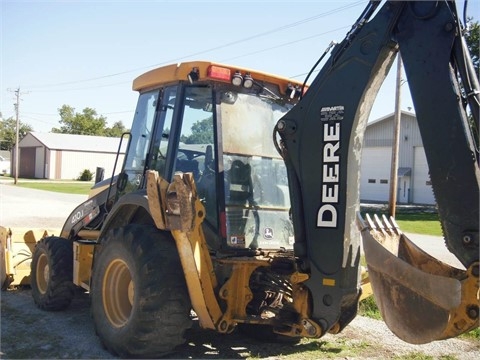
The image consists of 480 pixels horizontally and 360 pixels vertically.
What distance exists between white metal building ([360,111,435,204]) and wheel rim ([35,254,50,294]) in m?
29.2

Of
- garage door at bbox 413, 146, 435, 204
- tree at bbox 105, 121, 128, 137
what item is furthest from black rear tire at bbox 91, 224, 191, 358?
tree at bbox 105, 121, 128, 137

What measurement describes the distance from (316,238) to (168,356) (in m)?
1.77

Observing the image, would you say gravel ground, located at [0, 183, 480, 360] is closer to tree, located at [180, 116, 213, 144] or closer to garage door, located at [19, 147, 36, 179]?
tree, located at [180, 116, 213, 144]

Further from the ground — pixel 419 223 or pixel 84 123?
pixel 84 123

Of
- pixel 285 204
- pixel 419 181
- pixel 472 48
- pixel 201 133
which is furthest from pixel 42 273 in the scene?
pixel 419 181

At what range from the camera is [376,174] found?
38.1m

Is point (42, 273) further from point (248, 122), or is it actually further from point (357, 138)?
point (357, 138)

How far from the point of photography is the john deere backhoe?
344 centimetres

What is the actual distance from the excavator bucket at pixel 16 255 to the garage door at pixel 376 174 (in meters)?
31.6

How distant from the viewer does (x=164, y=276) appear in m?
4.45

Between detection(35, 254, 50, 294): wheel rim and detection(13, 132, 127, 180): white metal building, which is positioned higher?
detection(13, 132, 127, 180): white metal building

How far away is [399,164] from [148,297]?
34611 millimetres

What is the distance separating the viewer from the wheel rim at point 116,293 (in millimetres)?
5008

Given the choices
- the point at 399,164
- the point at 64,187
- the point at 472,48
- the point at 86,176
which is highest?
the point at 472,48
